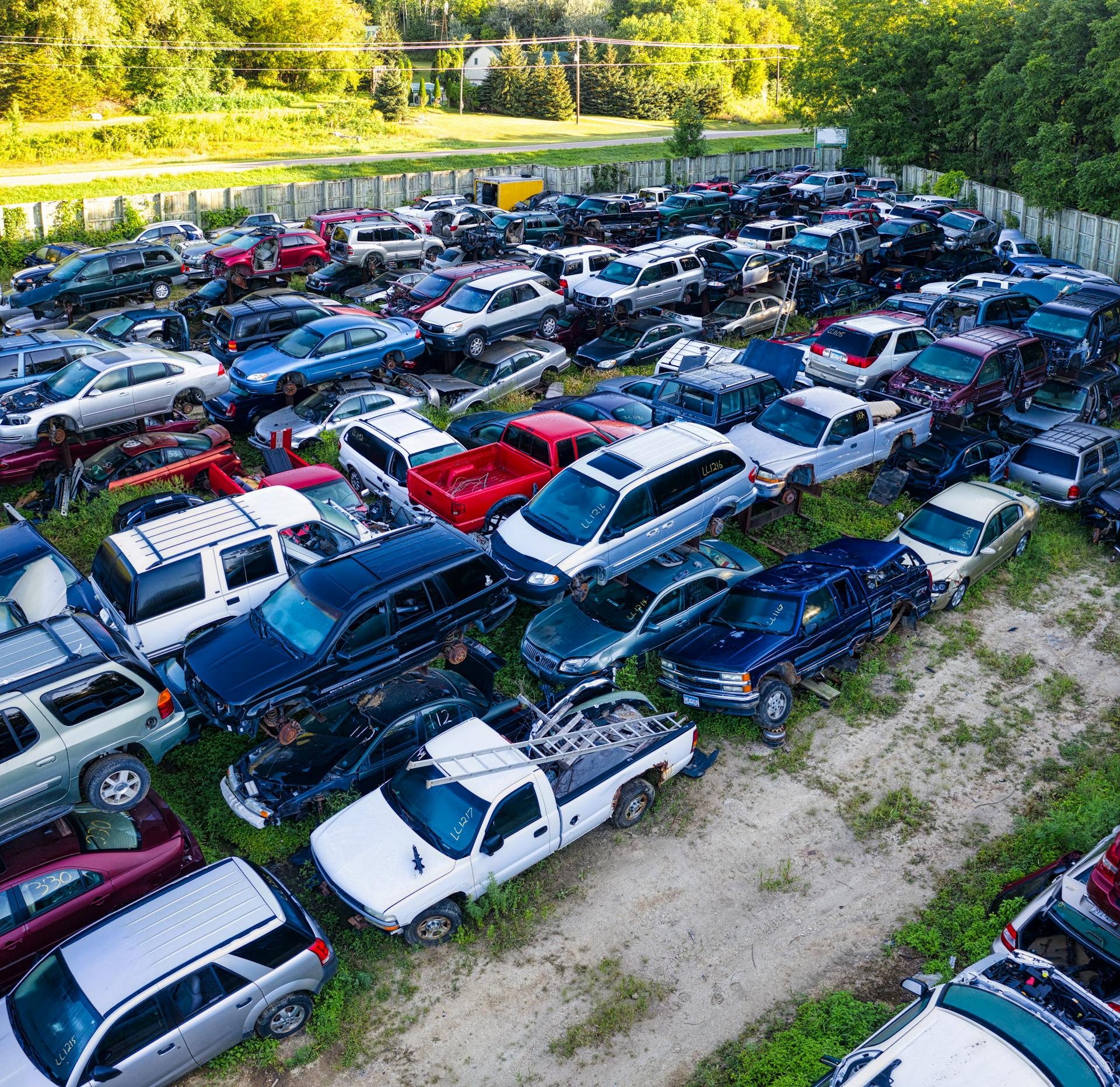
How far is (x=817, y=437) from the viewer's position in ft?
52.4

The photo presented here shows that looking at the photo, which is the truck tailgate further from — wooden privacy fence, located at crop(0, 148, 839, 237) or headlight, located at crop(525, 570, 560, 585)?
wooden privacy fence, located at crop(0, 148, 839, 237)

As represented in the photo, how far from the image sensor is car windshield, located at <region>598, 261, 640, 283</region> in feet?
76.4

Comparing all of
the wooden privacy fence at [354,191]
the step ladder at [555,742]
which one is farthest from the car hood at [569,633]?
the wooden privacy fence at [354,191]

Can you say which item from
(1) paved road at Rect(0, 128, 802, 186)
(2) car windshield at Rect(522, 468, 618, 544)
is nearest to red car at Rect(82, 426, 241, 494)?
(2) car windshield at Rect(522, 468, 618, 544)

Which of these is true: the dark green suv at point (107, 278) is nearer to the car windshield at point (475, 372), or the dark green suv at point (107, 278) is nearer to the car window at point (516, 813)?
the car windshield at point (475, 372)

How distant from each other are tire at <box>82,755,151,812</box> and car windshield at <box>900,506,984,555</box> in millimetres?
10775

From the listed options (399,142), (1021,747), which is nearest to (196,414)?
(1021,747)

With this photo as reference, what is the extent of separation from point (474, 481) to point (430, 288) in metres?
9.50

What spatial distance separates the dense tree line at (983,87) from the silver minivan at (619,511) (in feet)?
76.7

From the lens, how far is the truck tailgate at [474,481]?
46.8 ft

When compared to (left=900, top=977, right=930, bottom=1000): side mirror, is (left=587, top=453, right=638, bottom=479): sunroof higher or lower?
higher

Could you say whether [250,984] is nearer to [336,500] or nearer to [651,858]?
[651,858]

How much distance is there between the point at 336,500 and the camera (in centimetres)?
1470

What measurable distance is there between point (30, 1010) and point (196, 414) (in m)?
13.6
